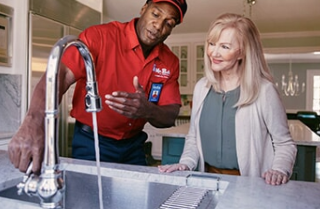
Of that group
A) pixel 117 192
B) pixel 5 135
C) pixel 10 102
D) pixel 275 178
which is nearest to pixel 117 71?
pixel 117 192

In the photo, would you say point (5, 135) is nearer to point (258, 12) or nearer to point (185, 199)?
point (185, 199)

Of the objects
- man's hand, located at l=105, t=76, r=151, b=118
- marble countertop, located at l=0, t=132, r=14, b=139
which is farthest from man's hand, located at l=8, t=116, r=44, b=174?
marble countertop, located at l=0, t=132, r=14, b=139

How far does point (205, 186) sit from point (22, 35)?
96.9 inches

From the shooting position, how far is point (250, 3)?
3795 millimetres

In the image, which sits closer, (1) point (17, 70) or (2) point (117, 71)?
(2) point (117, 71)

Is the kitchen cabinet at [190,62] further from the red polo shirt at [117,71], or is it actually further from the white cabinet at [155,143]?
the red polo shirt at [117,71]

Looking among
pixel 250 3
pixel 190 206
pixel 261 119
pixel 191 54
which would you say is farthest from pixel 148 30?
pixel 191 54

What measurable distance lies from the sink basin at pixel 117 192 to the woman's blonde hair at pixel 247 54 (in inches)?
17.7

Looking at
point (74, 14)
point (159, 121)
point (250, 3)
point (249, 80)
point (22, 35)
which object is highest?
point (250, 3)

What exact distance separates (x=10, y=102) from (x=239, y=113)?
2355mm

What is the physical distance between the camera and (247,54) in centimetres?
126

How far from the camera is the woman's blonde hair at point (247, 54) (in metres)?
1.23

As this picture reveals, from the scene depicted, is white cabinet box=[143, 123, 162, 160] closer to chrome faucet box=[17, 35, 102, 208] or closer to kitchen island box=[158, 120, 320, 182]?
kitchen island box=[158, 120, 320, 182]

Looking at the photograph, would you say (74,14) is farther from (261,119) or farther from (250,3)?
(261,119)
